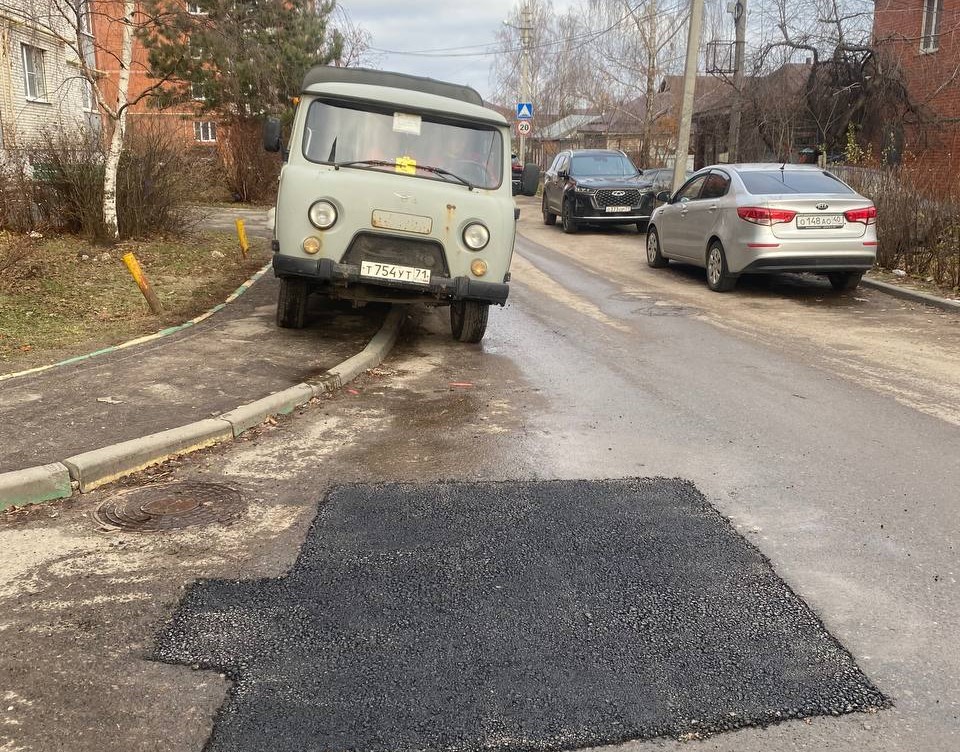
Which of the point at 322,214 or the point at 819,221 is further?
the point at 819,221

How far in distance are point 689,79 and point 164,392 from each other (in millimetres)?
19365

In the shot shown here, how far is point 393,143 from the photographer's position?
8031 mm

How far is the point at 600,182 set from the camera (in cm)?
2092

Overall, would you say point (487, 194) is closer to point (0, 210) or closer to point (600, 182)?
point (0, 210)

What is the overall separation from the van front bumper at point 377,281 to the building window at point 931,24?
22.2m

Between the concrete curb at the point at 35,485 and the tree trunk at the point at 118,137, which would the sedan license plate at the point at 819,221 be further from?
the tree trunk at the point at 118,137

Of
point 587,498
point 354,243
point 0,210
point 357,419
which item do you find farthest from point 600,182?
point 587,498

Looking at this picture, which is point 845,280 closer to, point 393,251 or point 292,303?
point 393,251

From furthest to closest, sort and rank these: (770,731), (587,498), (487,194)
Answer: (487,194), (587,498), (770,731)

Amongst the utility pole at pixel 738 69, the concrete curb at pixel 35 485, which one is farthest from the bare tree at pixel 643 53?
the concrete curb at pixel 35 485

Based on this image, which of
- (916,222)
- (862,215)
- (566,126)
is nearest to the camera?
(862,215)

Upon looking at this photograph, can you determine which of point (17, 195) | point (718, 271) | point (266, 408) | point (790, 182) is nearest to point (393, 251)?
point (266, 408)

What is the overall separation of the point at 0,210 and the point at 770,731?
1362 cm

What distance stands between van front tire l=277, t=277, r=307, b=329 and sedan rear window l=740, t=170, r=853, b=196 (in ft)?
21.4
